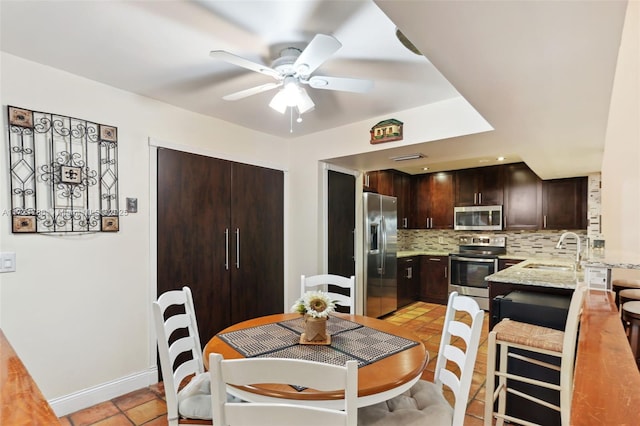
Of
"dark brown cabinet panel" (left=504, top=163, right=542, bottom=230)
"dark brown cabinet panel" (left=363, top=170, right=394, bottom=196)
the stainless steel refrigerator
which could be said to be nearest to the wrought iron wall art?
the stainless steel refrigerator

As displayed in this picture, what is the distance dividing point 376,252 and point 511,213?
228cm

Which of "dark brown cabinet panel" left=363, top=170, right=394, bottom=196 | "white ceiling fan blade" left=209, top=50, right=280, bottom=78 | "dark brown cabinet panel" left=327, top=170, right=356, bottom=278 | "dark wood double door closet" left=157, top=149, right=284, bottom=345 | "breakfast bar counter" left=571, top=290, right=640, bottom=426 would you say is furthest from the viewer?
"dark brown cabinet panel" left=363, top=170, right=394, bottom=196

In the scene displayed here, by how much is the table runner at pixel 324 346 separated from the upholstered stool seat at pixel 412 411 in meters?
0.23

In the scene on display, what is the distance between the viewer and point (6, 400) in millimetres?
889

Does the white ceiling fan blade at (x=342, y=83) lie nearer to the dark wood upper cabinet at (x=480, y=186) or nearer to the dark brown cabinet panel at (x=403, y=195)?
the dark brown cabinet panel at (x=403, y=195)

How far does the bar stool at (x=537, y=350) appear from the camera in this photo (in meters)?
1.57

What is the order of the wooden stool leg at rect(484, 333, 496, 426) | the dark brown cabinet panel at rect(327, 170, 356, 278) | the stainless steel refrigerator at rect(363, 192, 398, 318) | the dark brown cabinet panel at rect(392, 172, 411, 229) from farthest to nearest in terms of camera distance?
the dark brown cabinet panel at rect(392, 172, 411, 229) < the stainless steel refrigerator at rect(363, 192, 398, 318) < the dark brown cabinet panel at rect(327, 170, 356, 278) < the wooden stool leg at rect(484, 333, 496, 426)

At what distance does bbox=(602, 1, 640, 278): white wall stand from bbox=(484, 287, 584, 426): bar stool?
172 centimetres

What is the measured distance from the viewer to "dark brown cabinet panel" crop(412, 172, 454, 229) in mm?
5605

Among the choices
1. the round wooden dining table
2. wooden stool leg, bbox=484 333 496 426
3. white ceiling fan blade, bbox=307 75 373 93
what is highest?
white ceiling fan blade, bbox=307 75 373 93

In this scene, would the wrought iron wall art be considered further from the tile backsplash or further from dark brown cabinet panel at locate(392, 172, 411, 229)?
the tile backsplash

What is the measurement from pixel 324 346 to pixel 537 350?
45.7 inches

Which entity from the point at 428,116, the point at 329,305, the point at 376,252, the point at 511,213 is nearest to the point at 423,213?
the point at 511,213

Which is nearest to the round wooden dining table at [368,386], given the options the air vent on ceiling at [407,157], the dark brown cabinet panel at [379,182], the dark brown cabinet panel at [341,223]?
the air vent on ceiling at [407,157]
